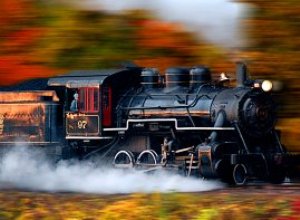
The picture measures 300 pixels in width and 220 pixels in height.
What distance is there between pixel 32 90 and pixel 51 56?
167 inches

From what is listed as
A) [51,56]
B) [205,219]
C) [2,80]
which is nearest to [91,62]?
[51,56]

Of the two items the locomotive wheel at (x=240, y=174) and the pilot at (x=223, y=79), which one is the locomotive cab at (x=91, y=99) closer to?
the pilot at (x=223, y=79)

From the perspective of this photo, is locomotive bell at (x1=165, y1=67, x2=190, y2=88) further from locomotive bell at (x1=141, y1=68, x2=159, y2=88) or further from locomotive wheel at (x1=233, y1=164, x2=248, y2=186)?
locomotive wheel at (x1=233, y1=164, x2=248, y2=186)

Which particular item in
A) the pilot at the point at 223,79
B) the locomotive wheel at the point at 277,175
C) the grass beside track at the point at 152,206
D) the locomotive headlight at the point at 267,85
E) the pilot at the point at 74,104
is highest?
the pilot at the point at 223,79

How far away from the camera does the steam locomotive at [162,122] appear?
15117 mm

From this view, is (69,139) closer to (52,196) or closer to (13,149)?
(13,149)

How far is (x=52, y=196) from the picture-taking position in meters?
12.9

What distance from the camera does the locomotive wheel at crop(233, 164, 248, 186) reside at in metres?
15.0

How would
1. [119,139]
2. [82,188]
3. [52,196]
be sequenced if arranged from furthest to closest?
[119,139], [82,188], [52,196]

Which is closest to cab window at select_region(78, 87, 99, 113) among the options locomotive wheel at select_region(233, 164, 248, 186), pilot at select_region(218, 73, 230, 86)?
pilot at select_region(218, 73, 230, 86)

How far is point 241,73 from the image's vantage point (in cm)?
1523

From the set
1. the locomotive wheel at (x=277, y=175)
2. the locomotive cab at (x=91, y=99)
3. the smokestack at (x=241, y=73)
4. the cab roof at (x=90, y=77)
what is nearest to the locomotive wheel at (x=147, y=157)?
the locomotive cab at (x=91, y=99)

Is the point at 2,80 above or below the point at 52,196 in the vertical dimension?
above

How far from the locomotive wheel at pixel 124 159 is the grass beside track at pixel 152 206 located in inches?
112
